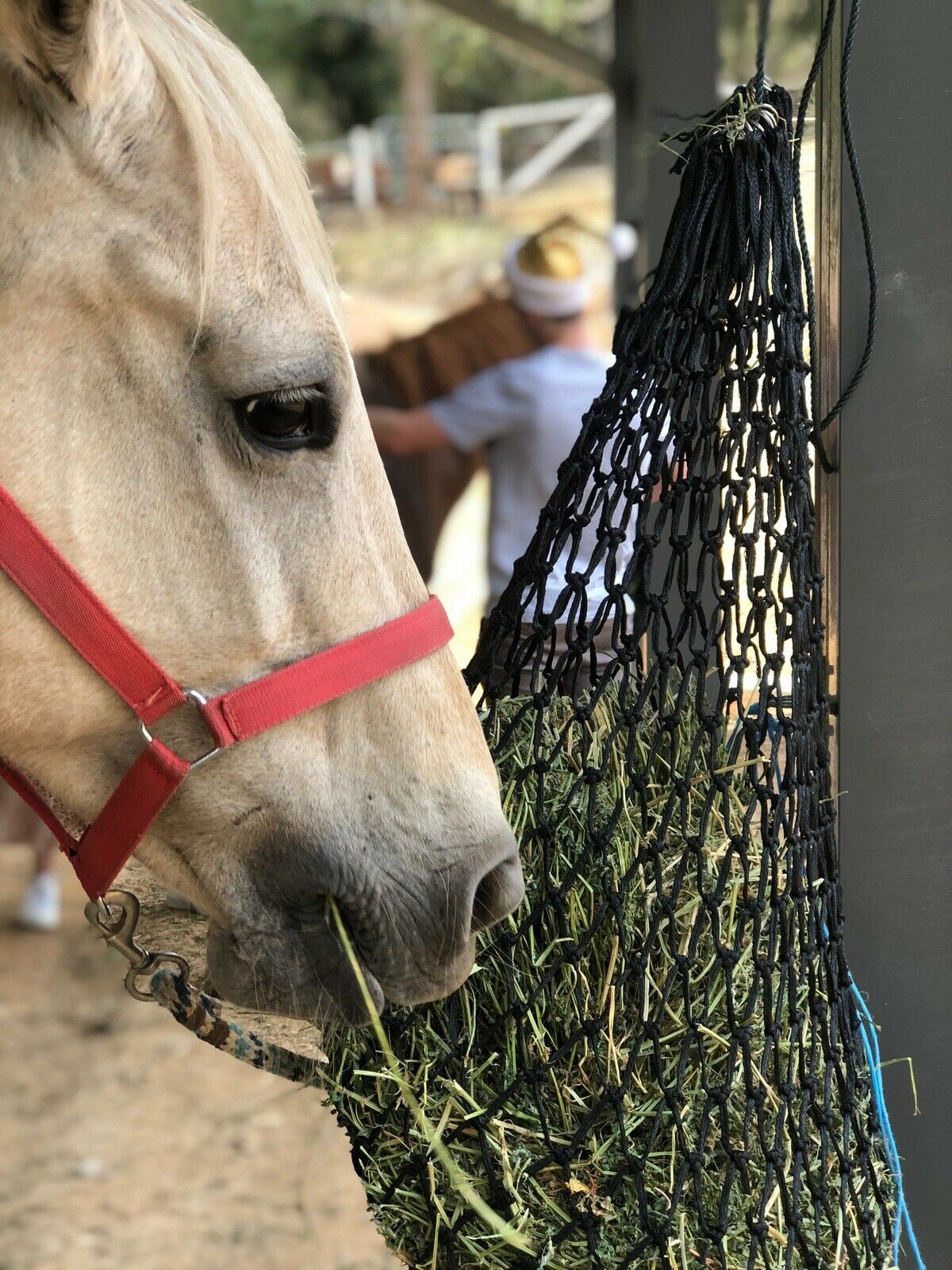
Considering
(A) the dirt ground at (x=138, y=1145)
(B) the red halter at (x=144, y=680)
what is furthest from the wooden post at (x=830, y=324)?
(A) the dirt ground at (x=138, y=1145)

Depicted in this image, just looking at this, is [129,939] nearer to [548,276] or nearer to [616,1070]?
[616,1070]

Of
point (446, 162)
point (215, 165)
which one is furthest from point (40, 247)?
point (446, 162)

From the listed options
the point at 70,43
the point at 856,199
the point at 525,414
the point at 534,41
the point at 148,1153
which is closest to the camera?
the point at 70,43

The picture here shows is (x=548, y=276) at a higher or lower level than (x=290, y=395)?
lower

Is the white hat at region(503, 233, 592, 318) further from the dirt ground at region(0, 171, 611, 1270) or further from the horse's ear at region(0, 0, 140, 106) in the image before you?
the horse's ear at region(0, 0, 140, 106)

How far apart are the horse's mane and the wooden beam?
422 cm

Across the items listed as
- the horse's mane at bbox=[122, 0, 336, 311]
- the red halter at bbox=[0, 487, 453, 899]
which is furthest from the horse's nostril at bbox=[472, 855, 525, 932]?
the horse's mane at bbox=[122, 0, 336, 311]

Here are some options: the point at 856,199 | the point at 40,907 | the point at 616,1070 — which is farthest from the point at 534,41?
the point at 616,1070

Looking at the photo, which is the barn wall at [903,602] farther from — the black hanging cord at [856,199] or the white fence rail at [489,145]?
the white fence rail at [489,145]

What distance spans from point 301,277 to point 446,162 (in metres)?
17.5

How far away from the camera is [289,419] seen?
1102mm

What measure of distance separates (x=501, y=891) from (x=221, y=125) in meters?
0.77

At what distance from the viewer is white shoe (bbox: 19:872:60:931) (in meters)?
4.08

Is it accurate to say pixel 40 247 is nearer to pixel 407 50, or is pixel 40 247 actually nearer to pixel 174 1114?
pixel 174 1114
